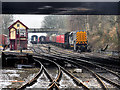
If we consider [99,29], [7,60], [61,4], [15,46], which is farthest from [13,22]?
[99,29]

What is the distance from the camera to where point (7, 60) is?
11.7 meters

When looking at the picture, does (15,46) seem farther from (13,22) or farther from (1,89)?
(1,89)

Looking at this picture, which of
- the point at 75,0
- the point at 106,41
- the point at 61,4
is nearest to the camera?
the point at 75,0

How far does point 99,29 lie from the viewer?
86.8 feet

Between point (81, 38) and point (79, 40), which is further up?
point (81, 38)

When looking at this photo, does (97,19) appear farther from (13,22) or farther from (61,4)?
(61,4)

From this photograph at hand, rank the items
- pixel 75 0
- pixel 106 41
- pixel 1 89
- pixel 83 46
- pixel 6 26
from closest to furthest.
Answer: pixel 1 89 < pixel 75 0 < pixel 6 26 < pixel 83 46 < pixel 106 41

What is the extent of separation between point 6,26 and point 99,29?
1664cm

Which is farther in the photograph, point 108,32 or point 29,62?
point 108,32

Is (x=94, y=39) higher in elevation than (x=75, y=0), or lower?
lower

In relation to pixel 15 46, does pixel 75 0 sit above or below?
above

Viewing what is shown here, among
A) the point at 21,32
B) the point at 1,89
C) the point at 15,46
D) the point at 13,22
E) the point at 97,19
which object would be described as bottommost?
the point at 1,89

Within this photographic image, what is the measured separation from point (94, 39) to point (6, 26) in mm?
15652

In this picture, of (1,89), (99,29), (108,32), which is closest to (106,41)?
(108,32)
